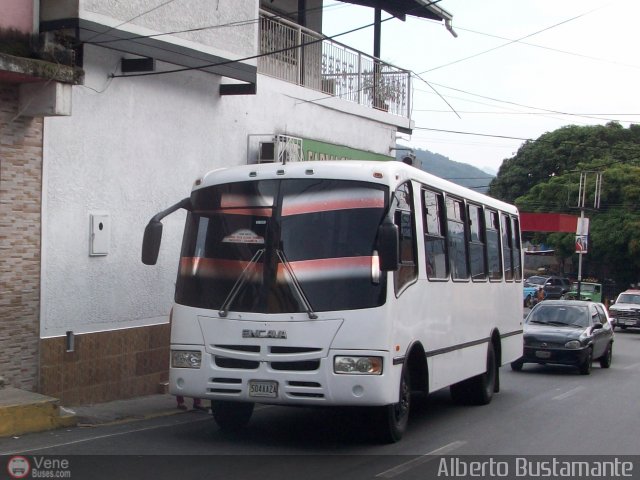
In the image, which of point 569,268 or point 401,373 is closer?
point 401,373

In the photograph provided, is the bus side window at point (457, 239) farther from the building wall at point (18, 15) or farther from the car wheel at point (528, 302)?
the car wheel at point (528, 302)

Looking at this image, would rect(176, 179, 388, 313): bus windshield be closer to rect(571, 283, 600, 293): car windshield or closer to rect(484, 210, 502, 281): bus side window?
rect(484, 210, 502, 281): bus side window

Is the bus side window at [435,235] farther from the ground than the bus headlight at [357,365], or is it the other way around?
the bus side window at [435,235]

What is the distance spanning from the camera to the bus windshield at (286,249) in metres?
9.66

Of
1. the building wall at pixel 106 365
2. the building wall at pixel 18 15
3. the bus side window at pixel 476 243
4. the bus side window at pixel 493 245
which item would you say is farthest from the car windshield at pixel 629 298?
the building wall at pixel 18 15

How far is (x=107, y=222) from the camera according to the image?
1330 centimetres

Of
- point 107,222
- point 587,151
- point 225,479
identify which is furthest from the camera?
point 587,151

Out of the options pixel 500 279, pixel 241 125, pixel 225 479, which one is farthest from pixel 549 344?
pixel 225 479

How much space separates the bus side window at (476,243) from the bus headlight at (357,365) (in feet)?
14.8

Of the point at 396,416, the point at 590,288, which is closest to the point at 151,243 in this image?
the point at 396,416

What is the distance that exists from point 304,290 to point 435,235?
2699 mm

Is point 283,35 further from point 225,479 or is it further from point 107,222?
point 225,479

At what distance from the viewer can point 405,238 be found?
10.5 metres

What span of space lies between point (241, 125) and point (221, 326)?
7738 mm
